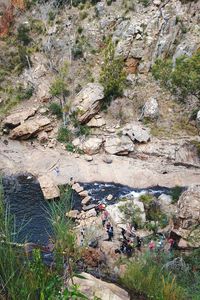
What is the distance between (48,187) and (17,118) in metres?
8.87

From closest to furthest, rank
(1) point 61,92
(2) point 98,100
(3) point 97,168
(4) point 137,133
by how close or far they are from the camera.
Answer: (3) point 97,168
(4) point 137,133
(2) point 98,100
(1) point 61,92

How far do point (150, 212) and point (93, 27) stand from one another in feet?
71.1

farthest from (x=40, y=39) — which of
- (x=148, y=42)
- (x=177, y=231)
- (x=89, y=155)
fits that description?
(x=177, y=231)

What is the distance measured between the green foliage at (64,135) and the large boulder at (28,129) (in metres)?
1.16

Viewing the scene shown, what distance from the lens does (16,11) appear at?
4022cm

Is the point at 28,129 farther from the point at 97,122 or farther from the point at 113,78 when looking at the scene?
the point at 113,78

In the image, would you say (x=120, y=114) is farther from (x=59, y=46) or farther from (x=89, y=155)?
(x=59, y=46)

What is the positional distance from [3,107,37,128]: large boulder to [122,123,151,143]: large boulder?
788 cm

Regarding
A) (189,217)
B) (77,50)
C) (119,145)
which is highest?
(77,50)

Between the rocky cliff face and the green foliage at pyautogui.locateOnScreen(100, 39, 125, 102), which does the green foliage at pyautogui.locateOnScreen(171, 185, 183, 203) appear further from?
the green foliage at pyautogui.locateOnScreen(100, 39, 125, 102)

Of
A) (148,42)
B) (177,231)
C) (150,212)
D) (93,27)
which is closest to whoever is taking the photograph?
(177,231)

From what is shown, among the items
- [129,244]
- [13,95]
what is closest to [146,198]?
[129,244]

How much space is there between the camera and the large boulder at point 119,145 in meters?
28.5

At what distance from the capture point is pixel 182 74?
27203 mm
